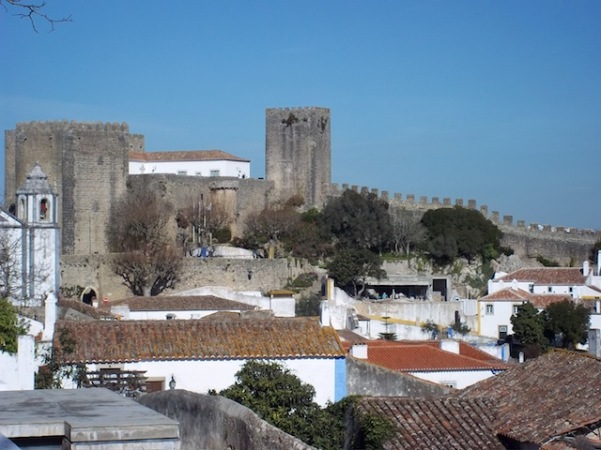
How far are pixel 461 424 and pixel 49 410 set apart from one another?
6.85 metres

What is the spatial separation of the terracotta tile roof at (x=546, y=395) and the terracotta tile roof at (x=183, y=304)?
23.1 m

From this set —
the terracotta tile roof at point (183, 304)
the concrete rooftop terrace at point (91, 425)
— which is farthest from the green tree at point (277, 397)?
the terracotta tile roof at point (183, 304)

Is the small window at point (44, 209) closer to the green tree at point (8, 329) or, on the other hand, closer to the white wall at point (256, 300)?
the white wall at point (256, 300)

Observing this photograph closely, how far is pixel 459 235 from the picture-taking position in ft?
167

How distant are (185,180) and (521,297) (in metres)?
14.3

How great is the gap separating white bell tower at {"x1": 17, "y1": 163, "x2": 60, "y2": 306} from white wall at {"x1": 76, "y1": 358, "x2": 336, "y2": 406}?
56.1 ft

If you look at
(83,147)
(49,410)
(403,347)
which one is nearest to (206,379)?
(403,347)

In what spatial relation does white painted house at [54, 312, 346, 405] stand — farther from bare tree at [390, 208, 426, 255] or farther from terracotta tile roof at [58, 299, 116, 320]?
bare tree at [390, 208, 426, 255]

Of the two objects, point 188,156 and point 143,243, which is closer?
point 143,243

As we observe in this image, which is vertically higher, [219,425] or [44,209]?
[44,209]

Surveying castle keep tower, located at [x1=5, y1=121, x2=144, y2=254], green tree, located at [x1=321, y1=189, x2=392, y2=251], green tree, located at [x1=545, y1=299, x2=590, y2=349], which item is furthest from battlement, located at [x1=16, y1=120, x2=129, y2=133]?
green tree, located at [x1=545, y1=299, x2=590, y2=349]

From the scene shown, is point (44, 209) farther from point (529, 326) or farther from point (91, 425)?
point (91, 425)

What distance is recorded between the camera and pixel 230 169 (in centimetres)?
5547

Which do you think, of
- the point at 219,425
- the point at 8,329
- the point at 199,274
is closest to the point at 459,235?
the point at 199,274
